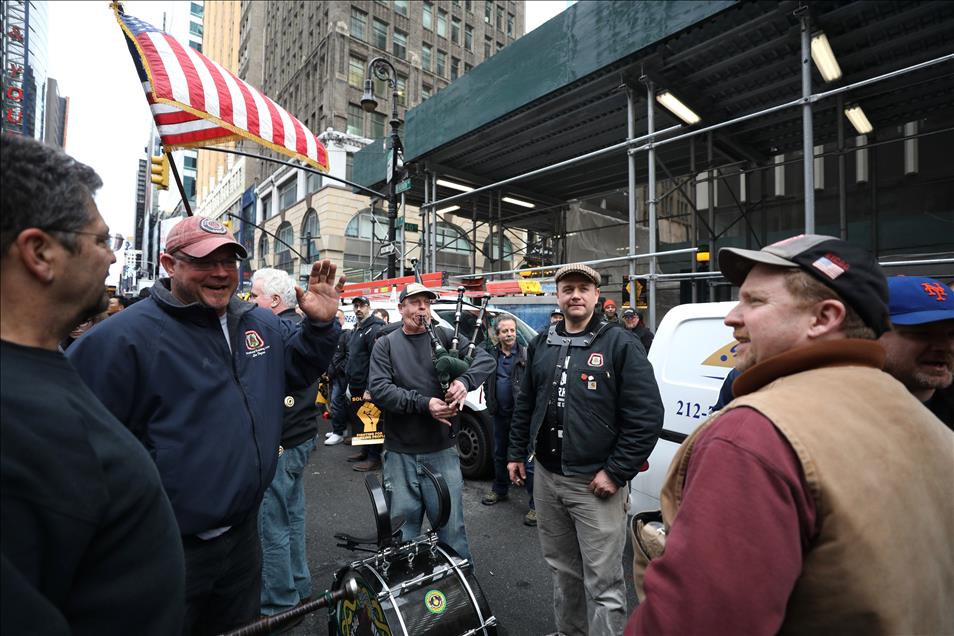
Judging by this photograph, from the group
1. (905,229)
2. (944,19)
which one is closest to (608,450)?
(944,19)

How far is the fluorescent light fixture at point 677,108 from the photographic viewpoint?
8.59 m

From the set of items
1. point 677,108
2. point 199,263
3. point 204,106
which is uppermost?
point 677,108

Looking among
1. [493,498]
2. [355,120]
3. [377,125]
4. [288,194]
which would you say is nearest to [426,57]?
[377,125]

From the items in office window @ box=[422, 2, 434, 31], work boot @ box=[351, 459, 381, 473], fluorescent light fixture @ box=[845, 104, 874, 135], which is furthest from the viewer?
office window @ box=[422, 2, 434, 31]

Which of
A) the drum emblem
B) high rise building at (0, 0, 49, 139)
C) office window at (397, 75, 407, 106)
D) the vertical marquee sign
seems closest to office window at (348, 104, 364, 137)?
office window at (397, 75, 407, 106)

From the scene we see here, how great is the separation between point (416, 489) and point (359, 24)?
4045 centimetres

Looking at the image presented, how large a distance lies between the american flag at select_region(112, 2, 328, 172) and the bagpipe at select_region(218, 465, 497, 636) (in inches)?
171

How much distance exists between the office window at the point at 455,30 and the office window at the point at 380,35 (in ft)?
23.4

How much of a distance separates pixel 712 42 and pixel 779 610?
8601mm

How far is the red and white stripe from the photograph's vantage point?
452 cm

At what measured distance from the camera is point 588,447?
270cm

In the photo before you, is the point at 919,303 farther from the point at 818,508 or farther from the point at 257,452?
the point at 257,452

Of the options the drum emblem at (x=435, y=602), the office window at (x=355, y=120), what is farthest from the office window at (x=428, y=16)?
the drum emblem at (x=435, y=602)

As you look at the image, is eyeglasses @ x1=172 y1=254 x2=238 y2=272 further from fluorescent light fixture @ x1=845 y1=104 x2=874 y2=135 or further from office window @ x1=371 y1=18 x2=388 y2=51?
office window @ x1=371 y1=18 x2=388 y2=51
